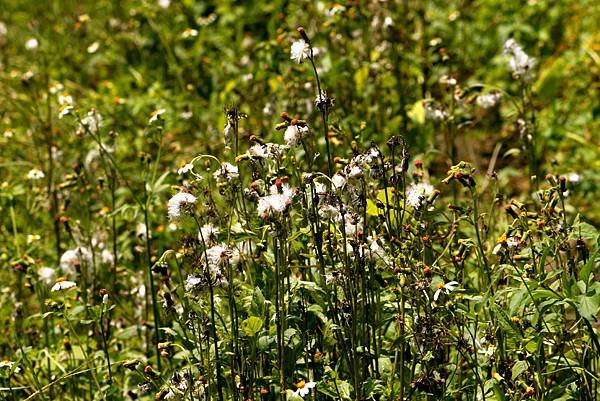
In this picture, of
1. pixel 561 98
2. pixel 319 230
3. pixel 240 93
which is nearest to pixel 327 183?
pixel 319 230

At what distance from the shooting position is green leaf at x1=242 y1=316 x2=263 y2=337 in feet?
6.90

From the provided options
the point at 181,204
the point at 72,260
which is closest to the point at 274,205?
the point at 181,204

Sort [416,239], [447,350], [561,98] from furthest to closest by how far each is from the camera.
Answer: [561,98]
[447,350]
[416,239]

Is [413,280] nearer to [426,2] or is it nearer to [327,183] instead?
[327,183]

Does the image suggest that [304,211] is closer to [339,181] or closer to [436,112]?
[339,181]

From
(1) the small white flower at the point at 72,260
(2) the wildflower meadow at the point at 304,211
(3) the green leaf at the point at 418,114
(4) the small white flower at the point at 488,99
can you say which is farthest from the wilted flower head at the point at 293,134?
(3) the green leaf at the point at 418,114

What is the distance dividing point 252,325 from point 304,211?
293 mm

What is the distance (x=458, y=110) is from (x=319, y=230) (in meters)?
1.83

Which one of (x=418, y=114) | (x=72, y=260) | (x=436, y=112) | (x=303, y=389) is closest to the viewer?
(x=303, y=389)

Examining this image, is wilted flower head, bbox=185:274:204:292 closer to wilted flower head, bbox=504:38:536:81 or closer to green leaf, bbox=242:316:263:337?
green leaf, bbox=242:316:263:337

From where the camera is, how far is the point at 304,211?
2.22 metres

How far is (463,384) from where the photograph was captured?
7.73ft

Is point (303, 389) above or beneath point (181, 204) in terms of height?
beneath

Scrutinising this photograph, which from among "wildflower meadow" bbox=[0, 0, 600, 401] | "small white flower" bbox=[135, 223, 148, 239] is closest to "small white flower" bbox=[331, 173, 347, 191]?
"wildflower meadow" bbox=[0, 0, 600, 401]
